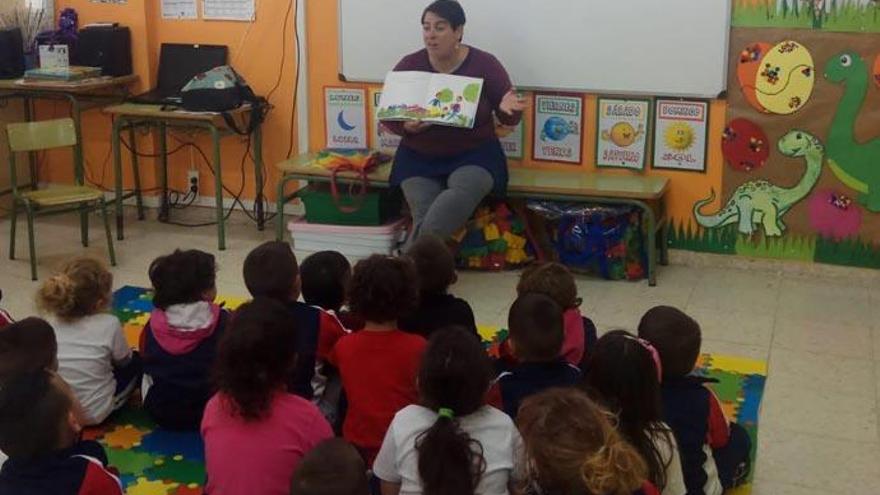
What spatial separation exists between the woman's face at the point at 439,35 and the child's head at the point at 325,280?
6.00 feet

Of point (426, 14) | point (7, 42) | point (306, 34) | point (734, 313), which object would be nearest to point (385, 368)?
point (734, 313)

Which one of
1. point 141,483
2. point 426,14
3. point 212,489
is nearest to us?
point 212,489

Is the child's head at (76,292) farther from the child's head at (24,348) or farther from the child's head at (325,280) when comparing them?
the child's head at (325,280)

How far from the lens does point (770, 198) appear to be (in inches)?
188

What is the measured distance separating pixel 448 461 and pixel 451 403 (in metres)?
0.15

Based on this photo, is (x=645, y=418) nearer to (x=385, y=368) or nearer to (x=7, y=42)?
(x=385, y=368)

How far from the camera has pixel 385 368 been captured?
8.43ft

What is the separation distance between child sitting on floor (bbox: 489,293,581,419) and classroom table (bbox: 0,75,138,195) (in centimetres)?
355

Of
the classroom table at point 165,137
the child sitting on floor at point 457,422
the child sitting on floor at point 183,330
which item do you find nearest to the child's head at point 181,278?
the child sitting on floor at point 183,330

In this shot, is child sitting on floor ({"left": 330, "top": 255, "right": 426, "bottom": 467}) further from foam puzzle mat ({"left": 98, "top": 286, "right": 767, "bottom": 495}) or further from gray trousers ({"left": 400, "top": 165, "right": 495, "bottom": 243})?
gray trousers ({"left": 400, "top": 165, "right": 495, "bottom": 243})

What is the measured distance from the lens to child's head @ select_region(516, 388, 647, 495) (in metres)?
1.71

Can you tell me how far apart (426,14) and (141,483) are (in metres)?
2.57

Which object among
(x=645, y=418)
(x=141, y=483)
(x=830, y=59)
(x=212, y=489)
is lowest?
(x=141, y=483)

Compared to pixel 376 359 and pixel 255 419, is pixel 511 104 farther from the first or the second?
pixel 255 419
